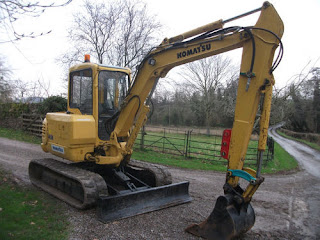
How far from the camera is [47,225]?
4.82 metres

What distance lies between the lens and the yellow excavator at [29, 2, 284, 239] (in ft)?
14.2

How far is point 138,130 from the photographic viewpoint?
6289mm

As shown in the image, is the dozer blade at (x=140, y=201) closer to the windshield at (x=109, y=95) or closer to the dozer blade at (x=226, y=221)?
the dozer blade at (x=226, y=221)

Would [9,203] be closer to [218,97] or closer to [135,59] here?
[135,59]

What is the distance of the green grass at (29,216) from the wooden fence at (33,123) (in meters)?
11.6

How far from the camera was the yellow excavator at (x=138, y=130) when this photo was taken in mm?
4332

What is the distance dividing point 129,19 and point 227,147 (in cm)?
1324

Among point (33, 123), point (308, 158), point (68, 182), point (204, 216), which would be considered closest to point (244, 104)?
point (204, 216)

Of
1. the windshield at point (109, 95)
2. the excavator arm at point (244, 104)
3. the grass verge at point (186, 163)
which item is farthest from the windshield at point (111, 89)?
the grass verge at point (186, 163)

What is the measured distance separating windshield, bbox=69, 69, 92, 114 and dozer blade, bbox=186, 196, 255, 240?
3632 millimetres

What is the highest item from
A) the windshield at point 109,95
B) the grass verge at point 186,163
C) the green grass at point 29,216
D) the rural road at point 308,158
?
the windshield at point 109,95

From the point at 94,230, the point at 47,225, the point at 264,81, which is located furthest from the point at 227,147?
the point at 47,225

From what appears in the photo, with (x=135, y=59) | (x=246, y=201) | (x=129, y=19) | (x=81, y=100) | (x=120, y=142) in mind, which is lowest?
(x=246, y=201)

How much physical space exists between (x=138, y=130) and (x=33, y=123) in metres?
14.5
